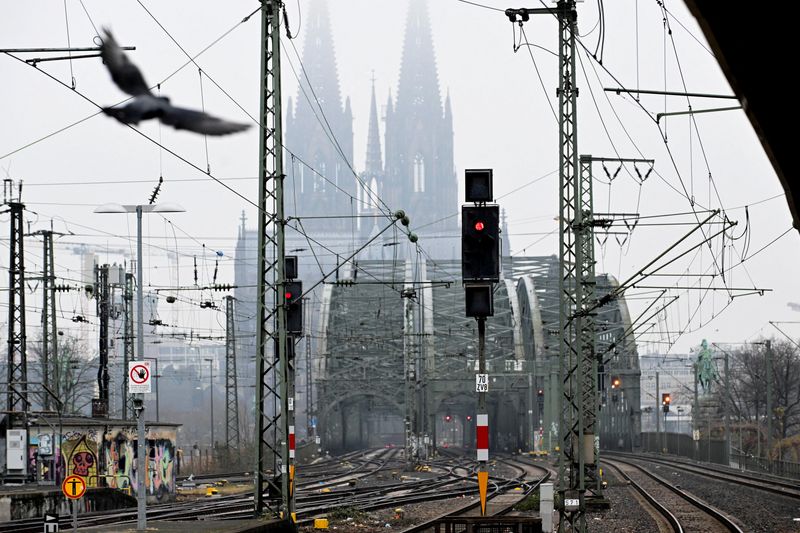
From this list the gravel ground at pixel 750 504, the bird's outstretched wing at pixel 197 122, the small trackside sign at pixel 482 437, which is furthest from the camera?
the gravel ground at pixel 750 504

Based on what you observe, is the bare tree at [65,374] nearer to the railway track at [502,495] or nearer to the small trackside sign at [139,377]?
the railway track at [502,495]

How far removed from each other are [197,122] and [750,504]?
78.2 feet

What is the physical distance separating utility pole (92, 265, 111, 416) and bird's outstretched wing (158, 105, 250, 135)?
32.2 metres

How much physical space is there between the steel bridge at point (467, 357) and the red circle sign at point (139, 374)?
55598 millimetres

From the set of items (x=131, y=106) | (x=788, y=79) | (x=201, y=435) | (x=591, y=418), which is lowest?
(x=201, y=435)

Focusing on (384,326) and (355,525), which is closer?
(355,525)

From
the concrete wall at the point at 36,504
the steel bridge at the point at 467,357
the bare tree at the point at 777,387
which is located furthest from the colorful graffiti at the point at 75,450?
the bare tree at the point at 777,387

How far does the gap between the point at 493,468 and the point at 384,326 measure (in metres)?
46.0

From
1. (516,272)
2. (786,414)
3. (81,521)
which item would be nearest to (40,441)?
(81,521)

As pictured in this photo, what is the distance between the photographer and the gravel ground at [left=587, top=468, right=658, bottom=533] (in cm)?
2606

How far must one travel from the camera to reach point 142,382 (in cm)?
1986

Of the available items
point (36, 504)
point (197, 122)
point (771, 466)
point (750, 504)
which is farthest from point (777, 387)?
point (197, 122)

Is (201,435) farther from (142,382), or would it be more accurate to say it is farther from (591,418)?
(142,382)

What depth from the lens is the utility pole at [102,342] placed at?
46.8 metres
